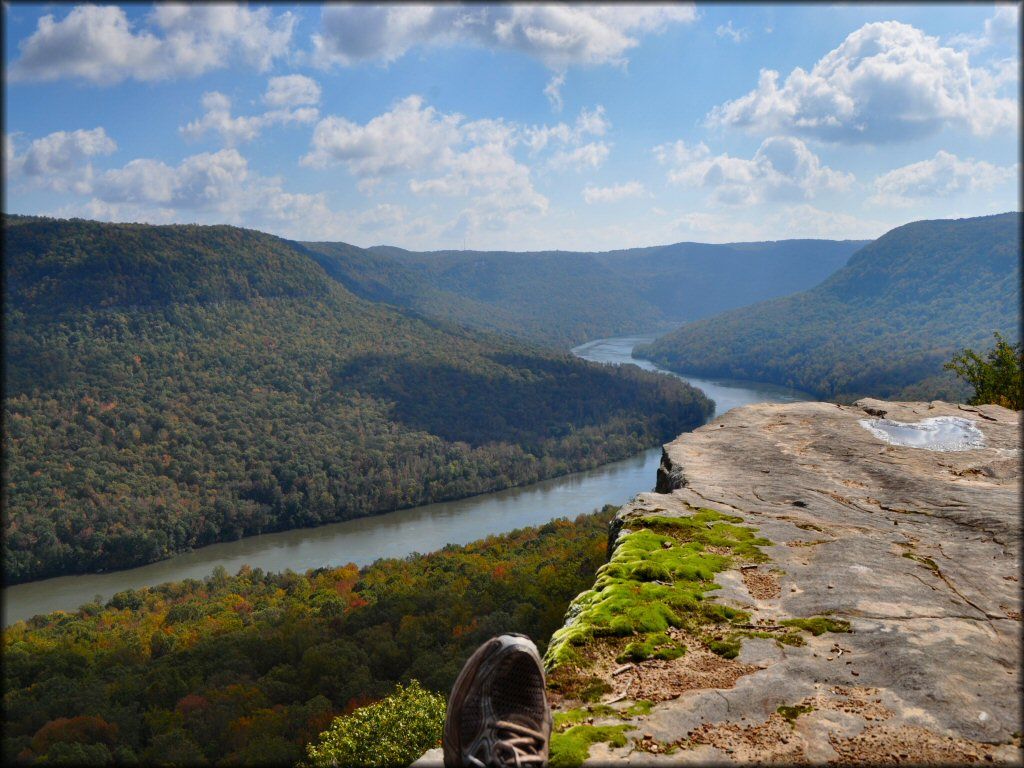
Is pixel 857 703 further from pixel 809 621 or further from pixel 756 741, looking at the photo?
pixel 809 621

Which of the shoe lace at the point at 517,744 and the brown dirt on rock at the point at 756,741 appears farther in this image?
the brown dirt on rock at the point at 756,741

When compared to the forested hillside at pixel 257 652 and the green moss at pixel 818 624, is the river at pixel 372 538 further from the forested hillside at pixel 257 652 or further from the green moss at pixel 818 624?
the green moss at pixel 818 624

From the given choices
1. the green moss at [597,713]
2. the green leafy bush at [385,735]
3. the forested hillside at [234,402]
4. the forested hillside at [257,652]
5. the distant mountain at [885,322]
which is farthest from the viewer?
the distant mountain at [885,322]

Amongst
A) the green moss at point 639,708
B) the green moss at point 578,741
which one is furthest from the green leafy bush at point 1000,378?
the green moss at point 578,741

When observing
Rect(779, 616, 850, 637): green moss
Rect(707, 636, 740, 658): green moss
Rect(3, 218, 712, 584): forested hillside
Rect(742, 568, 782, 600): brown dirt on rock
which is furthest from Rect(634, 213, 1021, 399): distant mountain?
Rect(707, 636, 740, 658): green moss

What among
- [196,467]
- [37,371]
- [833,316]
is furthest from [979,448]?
[833,316]

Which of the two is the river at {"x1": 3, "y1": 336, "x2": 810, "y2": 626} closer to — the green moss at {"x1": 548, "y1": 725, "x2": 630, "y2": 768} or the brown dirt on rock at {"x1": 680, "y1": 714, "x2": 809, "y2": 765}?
the green moss at {"x1": 548, "y1": 725, "x2": 630, "y2": 768}

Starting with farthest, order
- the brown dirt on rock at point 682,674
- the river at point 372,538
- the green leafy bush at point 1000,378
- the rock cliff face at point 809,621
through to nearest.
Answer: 1. the river at point 372,538
2. the green leafy bush at point 1000,378
3. the brown dirt on rock at point 682,674
4. the rock cliff face at point 809,621
